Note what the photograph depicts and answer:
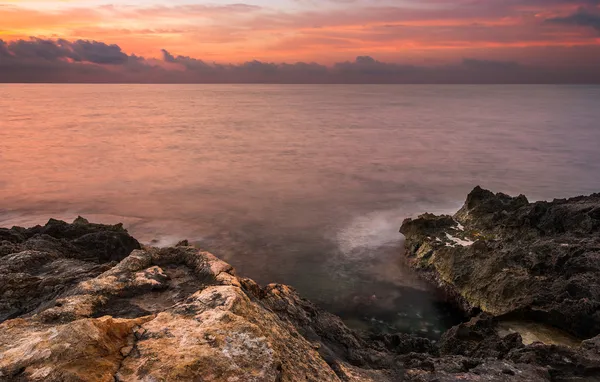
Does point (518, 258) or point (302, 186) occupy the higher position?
point (518, 258)

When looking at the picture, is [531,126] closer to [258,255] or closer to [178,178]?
[178,178]

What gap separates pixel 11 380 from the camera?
3.74 meters

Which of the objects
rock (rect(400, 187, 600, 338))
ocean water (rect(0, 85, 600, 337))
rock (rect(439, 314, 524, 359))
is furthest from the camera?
ocean water (rect(0, 85, 600, 337))

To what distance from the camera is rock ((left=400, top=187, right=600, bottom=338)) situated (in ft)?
29.6

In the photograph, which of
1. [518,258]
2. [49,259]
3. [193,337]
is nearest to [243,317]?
[193,337]

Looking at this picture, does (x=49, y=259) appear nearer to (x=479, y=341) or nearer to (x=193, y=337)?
(x=193, y=337)

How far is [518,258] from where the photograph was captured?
10914 millimetres

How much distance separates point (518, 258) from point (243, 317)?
8801 mm

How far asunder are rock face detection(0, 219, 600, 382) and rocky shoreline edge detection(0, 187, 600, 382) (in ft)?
0.06

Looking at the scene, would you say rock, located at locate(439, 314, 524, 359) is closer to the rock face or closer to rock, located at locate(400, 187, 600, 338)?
the rock face

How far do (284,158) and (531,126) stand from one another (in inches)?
1660

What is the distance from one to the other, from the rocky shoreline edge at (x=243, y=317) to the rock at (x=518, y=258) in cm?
4

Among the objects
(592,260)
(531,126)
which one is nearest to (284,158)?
(592,260)

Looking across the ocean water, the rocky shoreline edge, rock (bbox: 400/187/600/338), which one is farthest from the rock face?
the ocean water
